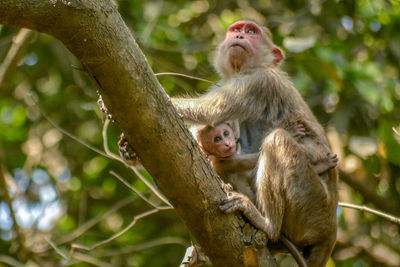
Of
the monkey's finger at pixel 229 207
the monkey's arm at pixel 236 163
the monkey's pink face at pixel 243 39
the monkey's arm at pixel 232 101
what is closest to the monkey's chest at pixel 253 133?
the monkey's arm at pixel 232 101

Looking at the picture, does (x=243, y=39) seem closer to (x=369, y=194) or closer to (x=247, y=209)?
(x=247, y=209)

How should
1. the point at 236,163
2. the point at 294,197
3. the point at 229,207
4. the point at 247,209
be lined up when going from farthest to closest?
the point at 236,163 → the point at 294,197 → the point at 247,209 → the point at 229,207

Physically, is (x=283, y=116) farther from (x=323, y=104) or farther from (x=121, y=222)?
(x=121, y=222)

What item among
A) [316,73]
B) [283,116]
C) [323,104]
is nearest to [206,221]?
[283,116]

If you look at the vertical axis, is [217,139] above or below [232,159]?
above

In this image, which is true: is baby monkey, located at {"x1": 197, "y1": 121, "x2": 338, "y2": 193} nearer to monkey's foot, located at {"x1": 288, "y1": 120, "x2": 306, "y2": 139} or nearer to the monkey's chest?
monkey's foot, located at {"x1": 288, "y1": 120, "x2": 306, "y2": 139}

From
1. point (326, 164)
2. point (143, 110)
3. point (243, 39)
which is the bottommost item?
point (326, 164)

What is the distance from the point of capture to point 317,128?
6449mm

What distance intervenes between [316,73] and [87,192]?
15.4ft

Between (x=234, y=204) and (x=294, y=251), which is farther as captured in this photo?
(x=294, y=251)

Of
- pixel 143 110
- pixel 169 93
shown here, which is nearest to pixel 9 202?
pixel 169 93

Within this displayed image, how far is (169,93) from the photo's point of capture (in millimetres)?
9352

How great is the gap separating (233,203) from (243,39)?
9.66 feet

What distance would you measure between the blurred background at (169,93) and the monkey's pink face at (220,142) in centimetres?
201
